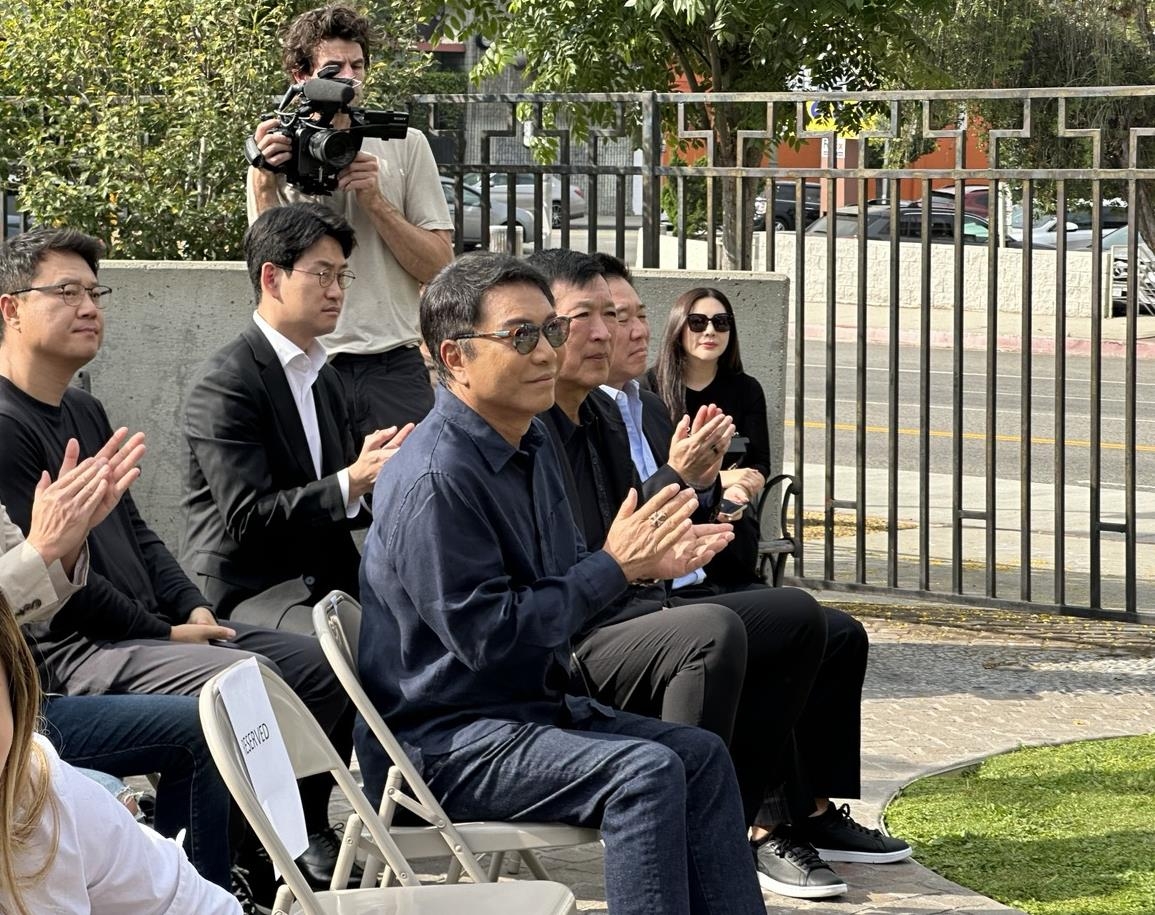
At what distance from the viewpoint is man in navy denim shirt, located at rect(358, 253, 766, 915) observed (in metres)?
3.63

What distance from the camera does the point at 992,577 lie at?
802 cm

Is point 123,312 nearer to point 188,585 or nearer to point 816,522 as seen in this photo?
point 188,585

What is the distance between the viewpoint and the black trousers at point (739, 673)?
4.25 metres

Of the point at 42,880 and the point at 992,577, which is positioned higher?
the point at 42,880

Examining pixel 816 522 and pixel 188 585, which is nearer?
pixel 188 585

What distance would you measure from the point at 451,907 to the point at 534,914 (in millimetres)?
160

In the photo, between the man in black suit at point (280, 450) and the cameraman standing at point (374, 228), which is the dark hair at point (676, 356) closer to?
the cameraman standing at point (374, 228)

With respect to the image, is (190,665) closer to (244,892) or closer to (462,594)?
(244,892)

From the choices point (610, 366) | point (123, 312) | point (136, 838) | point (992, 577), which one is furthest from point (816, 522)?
point (136, 838)

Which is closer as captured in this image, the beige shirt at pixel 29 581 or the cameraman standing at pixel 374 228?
the beige shirt at pixel 29 581

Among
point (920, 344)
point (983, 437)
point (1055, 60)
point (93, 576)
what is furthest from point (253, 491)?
point (1055, 60)

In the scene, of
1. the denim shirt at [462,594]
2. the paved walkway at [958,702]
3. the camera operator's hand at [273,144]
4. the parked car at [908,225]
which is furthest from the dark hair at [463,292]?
the parked car at [908,225]

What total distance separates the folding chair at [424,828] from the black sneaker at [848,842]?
5.05 feet

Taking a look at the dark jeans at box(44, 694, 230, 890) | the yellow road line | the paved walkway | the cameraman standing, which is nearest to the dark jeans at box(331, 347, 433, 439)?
the cameraman standing
